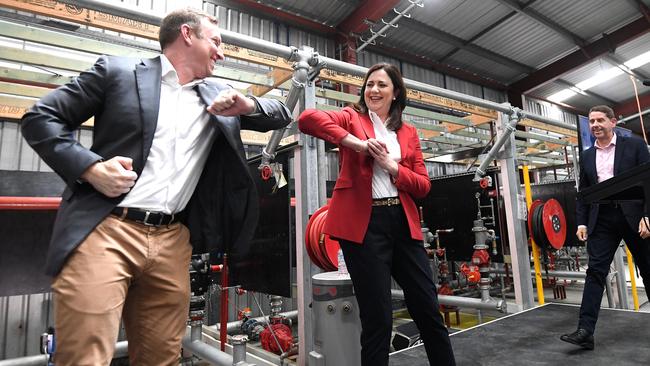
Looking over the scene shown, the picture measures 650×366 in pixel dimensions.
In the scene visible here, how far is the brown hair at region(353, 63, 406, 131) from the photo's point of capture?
1.85m

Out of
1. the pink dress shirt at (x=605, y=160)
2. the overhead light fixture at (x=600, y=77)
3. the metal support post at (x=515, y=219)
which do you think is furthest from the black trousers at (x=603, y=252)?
the overhead light fixture at (x=600, y=77)

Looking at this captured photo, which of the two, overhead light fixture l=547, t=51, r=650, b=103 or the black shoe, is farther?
overhead light fixture l=547, t=51, r=650, b=103

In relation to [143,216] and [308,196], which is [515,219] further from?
[143,216]

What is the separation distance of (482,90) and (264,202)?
9045 millimetres

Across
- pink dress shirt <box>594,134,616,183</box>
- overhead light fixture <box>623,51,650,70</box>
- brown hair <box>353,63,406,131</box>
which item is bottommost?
pink dress shirt <box>594,134,616,183</box>

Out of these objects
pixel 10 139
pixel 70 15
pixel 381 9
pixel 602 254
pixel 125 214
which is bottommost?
pixel 602 254

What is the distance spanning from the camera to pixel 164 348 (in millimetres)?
1187

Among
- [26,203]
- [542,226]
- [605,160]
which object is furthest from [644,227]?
[26,203]

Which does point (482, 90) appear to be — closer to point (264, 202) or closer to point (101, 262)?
point (264, 202)

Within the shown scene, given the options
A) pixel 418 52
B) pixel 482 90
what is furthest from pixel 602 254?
pixel 482 90

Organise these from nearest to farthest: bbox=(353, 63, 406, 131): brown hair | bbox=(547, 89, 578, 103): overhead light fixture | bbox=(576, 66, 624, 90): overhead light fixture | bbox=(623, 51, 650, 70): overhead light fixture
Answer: bbox=(353, 63, 406, 131): brown hair < bbox=(623, 51, 650, 70): overhead light fixture < bbox=(576, 66, 624, 90): overhead light fixture < bbox=(547, 89, 578, 103): overhead light fixture

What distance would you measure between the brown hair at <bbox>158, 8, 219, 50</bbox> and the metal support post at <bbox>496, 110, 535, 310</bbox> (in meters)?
3.39

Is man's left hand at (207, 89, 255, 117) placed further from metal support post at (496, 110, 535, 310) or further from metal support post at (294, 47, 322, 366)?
metal support post at (496, 110, 535, 310)

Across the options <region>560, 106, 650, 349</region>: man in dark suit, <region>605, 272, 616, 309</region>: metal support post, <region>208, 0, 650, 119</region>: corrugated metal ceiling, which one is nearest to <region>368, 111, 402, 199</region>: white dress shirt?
<region>560, 106, 650, 349</region>: man in dark suit
